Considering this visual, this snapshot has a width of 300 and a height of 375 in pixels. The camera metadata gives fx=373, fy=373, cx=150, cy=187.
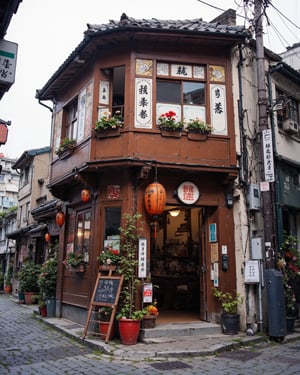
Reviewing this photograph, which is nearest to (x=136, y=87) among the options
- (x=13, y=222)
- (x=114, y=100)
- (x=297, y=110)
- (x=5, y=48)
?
(x=114, y=100)

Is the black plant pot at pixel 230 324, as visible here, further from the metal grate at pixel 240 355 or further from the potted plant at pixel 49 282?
the potted plant at pixel 49 282

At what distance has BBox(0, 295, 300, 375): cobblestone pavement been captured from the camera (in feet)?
22.2

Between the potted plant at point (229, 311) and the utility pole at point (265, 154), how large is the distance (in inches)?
49.0

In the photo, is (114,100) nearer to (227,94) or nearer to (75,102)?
(75,102)

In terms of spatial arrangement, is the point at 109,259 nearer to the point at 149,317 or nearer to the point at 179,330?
the point at 149,317

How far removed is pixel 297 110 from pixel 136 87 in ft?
22.8

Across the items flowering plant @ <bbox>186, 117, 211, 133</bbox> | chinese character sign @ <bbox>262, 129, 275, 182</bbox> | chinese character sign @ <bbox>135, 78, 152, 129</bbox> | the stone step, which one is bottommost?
the stone step

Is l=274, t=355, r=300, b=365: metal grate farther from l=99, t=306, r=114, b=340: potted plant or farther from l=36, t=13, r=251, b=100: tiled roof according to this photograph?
l=36, t=13, r=251, b=100: tiled roof

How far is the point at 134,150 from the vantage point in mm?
10039

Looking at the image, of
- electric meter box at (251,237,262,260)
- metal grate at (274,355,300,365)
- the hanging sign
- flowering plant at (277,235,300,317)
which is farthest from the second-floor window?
metal grate at (274,355,300,365)

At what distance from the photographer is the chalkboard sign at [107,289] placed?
917 centimetres

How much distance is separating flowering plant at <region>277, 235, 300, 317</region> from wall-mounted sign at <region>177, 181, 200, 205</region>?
9.56 ft

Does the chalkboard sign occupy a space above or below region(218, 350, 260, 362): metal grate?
above

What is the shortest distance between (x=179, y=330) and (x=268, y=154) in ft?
Result: 17.0
